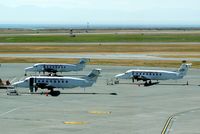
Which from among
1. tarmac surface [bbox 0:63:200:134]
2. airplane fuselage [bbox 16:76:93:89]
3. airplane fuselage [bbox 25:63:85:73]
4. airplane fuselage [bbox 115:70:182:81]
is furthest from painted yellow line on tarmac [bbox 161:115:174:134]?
airplane fuselage [bbox 25:63:85:73]

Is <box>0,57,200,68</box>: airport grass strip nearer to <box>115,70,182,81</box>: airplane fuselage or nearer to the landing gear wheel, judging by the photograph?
<box>115,70,182,81</box>: airplane fuselage

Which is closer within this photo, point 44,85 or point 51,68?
point 44,85

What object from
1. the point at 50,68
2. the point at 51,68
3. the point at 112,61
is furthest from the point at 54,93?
the point at 112,61

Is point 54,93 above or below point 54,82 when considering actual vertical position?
below

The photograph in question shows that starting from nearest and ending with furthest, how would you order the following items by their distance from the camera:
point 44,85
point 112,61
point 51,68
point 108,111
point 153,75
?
1. point 108,111
2. point 44,85
3. point 153,75
4. point 51,68
5. point 112,61

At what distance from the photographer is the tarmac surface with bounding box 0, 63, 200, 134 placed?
48.5 m

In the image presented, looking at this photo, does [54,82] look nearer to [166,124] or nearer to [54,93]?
[54,93]

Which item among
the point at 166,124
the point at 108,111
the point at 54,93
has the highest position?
the point at 166,124

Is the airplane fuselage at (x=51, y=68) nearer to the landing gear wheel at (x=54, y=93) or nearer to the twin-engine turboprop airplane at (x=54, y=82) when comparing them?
the twin-engine turboprop airplane at (x=54, y=82)

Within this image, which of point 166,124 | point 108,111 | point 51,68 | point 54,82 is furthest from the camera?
point 51,68

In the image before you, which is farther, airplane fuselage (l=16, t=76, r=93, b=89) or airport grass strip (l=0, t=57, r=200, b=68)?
airport grass strip (l=0, t=57, r=200, b=68)

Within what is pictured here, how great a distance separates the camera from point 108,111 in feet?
192

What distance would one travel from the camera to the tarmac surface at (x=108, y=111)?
48.5 meters

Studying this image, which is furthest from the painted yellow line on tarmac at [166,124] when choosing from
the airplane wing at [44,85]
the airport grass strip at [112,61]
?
the airport grass strip at [112,61]
